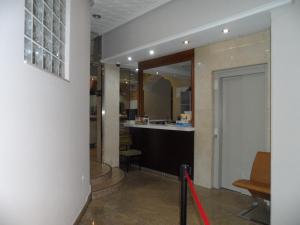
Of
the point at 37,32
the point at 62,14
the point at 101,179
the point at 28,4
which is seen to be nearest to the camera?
the point at 28,4

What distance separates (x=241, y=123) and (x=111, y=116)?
332 cm

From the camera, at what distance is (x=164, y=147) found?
17.8 feet

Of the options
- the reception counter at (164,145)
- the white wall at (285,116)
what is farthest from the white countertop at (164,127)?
the white wall at (285,116)

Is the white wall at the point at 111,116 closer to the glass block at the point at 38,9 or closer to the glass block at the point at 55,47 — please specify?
the glass block at the point at 55,47

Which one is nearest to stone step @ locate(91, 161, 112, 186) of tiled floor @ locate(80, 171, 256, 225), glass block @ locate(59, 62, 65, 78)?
tiled floor @ locate(80, 171, 256, 225)

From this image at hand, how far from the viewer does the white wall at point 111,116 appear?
6066mm

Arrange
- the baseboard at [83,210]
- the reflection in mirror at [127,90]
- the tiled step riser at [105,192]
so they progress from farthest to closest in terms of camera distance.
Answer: the reflection in mirror at [127,90], the tiled step riser at [105,192], the baseboard at [83,210]

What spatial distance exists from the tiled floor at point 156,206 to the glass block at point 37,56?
216 centimetres

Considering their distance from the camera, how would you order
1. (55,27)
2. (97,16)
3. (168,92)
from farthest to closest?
(168,92) → (97,16) → (55,27)

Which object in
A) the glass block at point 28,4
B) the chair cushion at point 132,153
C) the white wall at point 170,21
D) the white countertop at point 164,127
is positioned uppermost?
the white wall at point 170,21

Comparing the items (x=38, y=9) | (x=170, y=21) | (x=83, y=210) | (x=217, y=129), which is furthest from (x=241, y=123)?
(x=38, y=9)

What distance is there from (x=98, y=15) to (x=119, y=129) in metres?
3.02

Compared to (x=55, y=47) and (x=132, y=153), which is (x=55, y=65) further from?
(x=132, y=153)

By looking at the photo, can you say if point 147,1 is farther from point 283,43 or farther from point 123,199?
point 123,199
